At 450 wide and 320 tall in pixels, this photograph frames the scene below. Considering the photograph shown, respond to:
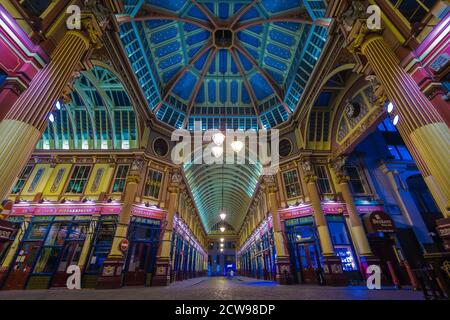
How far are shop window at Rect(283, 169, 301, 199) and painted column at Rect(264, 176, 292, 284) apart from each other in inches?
40.0

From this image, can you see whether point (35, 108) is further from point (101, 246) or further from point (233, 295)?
point (101, 246)

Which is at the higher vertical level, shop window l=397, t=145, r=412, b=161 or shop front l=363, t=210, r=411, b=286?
shop window l=397, t=145, r=412, b=161

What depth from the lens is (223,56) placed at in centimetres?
1867

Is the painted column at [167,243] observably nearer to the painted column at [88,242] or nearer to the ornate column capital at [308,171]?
the painted column at [88,242]

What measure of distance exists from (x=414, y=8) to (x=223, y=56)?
15.0 m

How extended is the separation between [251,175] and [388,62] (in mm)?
18960

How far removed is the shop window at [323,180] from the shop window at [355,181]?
5.53 feet

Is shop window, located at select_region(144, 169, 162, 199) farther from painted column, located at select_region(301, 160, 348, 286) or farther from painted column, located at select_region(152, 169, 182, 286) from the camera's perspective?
painted column, located at select_region(301, 160, 348, 286)

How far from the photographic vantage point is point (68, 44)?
6.43 m

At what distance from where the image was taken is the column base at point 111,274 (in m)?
11.0

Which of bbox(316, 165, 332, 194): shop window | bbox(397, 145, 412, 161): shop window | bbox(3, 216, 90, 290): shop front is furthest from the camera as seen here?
bbox(316, 165, 332, 194): shop window

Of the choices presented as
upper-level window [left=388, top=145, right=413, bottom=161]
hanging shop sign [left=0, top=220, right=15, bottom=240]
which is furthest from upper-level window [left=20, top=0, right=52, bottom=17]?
upper-level window [left=388, top=145, right=413, bottom=161]

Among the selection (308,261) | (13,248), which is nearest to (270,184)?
(308,261)

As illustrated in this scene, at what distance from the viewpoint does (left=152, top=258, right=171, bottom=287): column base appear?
42.5 feet
